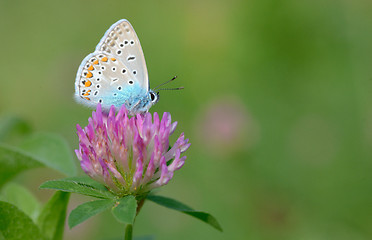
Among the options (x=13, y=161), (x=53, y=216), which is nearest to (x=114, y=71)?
(x=13, y=161)

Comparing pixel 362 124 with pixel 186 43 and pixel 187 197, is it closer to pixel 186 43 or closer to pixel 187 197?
pixel 187 197

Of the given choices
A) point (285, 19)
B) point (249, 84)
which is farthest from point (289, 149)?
point (285, 19)

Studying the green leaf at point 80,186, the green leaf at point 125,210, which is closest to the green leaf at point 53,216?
the green leaf at point 80,186

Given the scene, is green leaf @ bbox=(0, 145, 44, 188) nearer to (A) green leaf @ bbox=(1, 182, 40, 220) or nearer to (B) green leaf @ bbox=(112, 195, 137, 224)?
(A) green leaf @ bbox=(1, 182, 40, 220)

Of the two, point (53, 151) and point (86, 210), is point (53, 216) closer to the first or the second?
point (86, 210)

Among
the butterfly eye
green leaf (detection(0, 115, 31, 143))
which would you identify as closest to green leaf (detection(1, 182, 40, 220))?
green leaf (detection(0, 115, 31, 143))
